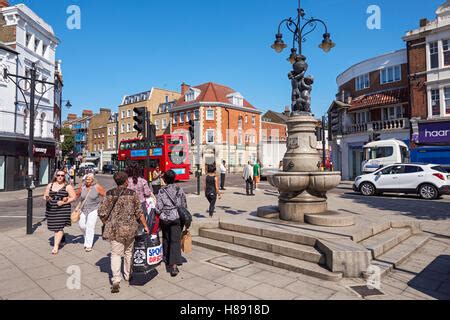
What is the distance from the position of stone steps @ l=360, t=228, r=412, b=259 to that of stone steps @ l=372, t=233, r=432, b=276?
7 cm

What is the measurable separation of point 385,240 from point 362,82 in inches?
1043

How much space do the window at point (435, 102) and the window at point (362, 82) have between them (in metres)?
6.33

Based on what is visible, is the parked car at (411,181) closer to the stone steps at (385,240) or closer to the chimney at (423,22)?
the stone steps at (385,240)

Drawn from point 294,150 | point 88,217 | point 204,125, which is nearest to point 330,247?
point 294,150

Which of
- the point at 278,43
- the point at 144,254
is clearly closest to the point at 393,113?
the point at 278,43

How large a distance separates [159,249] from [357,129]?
88.3 feet

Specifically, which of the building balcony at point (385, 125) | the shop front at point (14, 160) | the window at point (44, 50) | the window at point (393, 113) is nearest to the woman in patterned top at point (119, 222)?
the shop front at point (14, 160)

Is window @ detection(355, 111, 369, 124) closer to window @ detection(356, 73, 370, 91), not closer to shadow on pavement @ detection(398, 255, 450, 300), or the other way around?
window @ detection(356, 73, 370, 91)

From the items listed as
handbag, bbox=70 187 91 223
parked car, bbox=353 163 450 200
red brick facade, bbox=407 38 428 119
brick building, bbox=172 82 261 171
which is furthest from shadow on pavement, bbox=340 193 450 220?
brick building, bbox=172 82 261 171

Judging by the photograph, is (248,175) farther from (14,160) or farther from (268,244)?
(14,160)

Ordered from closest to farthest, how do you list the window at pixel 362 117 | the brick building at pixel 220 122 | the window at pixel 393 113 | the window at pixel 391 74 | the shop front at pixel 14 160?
1. the shop front at pixel 14 160
2. the window at pixel 393 113
3. the window at pixel 391 74
4. the window at pixel 362 117
5. the brick building at pixel 220 122

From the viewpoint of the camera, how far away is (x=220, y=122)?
46.3m

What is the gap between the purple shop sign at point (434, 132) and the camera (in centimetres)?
2161
